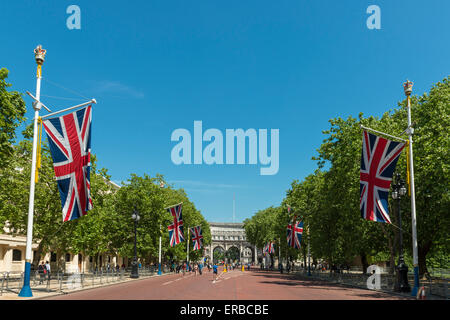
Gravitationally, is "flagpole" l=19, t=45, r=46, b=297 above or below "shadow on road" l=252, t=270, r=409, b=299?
above

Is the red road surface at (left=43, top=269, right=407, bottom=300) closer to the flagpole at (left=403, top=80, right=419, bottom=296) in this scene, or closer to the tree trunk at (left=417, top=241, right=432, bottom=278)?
the flagpole at (left=403, top=80, right=419, bottom=296)

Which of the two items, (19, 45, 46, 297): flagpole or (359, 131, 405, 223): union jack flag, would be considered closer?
(19, 45, 46, 297): flagpole

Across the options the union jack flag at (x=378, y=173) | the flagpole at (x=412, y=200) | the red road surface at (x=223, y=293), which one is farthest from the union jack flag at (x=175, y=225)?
the flagpole at (x=412, y=200)

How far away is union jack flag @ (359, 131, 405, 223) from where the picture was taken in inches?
944

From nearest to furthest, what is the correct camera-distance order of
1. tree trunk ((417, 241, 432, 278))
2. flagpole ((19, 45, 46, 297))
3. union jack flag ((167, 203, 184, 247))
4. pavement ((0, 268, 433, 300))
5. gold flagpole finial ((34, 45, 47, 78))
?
flagpole ((19, 45, 46, 297)) < pavement ((0, 268, 433, 300)) < gold flagpole finial ((34, 45, 47, 78)) < tree trunk ((417, 241, 432, 278)) < union jack flag ((167, 203, 184, 247))

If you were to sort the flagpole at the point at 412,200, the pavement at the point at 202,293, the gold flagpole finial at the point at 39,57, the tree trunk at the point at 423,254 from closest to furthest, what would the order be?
the pavement at the point at 202,293 → the gold flagpole finial at the point at 39,57 → the flagpole at the point at 412,200 → the tree trunk at the point at 423,254

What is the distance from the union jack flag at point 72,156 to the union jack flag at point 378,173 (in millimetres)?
15188

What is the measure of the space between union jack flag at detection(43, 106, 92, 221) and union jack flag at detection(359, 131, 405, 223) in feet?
49.8

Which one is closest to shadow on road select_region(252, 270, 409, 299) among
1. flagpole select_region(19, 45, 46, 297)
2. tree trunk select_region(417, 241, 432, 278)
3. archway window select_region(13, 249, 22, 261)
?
tree trunk select_region(417, 241, 432, 278)

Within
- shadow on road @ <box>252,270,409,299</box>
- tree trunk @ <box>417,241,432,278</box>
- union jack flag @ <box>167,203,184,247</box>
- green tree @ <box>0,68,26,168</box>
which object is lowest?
shadow on road @ <box>252,270,409,299</box>

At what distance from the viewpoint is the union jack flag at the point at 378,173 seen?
23969 mm

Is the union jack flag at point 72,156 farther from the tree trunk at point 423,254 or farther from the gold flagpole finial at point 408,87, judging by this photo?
the tree trunk at point 423,254
